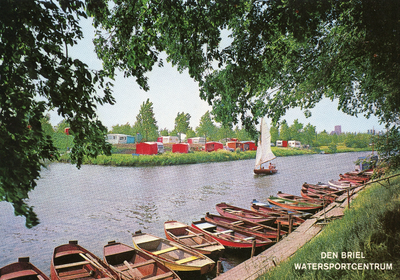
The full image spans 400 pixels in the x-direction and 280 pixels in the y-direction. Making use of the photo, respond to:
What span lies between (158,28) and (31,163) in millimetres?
3163

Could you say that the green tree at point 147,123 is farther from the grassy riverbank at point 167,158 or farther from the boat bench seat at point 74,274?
the boat bench seat at point 74,274

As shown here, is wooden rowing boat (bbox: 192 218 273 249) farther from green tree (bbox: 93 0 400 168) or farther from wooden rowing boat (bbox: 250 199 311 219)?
green tree (bbox: 93 0 400 168)

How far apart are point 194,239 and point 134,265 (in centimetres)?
283

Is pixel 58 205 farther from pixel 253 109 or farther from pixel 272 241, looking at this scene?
pixel 253 109

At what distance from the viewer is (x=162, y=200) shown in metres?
17.7

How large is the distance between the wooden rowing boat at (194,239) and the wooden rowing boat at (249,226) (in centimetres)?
137

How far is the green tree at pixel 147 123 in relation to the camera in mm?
48438

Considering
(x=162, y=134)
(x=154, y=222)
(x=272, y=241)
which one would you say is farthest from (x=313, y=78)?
(x=162, y=134)

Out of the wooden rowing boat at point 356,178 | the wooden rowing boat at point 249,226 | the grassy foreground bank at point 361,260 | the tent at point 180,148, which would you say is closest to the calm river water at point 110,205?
the wooden rowing boat at point 249,226

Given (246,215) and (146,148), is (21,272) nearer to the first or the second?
(246,215)

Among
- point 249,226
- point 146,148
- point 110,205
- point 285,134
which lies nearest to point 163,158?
point 146,148

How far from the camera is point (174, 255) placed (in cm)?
778

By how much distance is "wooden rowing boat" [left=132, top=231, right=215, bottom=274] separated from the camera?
7.05 metres

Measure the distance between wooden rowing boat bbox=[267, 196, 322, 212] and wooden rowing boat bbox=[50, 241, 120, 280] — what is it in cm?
1032
